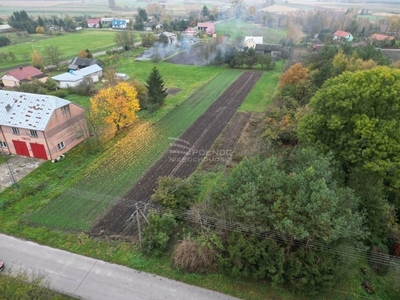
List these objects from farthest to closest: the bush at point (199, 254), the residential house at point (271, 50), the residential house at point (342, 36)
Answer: the residential house at point (342, 36), the residential house at point (271, 50), the bush at point (199, 254)

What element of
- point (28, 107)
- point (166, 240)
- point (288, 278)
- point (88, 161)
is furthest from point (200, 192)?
point (28, 107)

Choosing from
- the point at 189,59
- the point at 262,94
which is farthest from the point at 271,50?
the point at 262,94

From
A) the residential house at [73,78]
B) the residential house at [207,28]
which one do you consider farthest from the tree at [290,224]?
the residential house at [207,28]

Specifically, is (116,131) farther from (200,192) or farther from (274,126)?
(274,126)

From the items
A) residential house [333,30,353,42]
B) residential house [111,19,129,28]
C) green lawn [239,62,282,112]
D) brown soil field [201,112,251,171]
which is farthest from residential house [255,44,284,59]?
residential house [111,19,129,28]

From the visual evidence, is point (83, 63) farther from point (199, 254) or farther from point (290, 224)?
point (290, 224)

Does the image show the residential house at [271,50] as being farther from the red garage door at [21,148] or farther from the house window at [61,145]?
the red garage door at [21,148]
